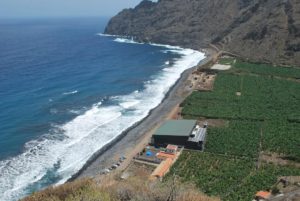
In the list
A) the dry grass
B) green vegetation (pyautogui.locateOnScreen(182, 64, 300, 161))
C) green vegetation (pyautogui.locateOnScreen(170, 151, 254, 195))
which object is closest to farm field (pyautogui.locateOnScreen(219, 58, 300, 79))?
green vegetation (pyautogui.locateOnScreen(182, 64, 300, 161))

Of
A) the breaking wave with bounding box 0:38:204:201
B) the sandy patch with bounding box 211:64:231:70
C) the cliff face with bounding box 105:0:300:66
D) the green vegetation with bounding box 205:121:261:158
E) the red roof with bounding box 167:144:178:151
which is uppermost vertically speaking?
the cliff face with bounding box 105:0:300:66

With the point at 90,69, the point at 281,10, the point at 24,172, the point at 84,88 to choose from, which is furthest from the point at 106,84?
the point at 281,10

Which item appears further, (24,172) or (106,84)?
(106,84)

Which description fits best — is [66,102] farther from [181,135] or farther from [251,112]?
[251,112]

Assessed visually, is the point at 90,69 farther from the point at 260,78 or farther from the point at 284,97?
the point at 284,97

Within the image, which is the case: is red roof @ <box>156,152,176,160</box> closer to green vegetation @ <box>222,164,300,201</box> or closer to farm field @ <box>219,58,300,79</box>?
green vegetation @ <box>222,164,300,201</box>
